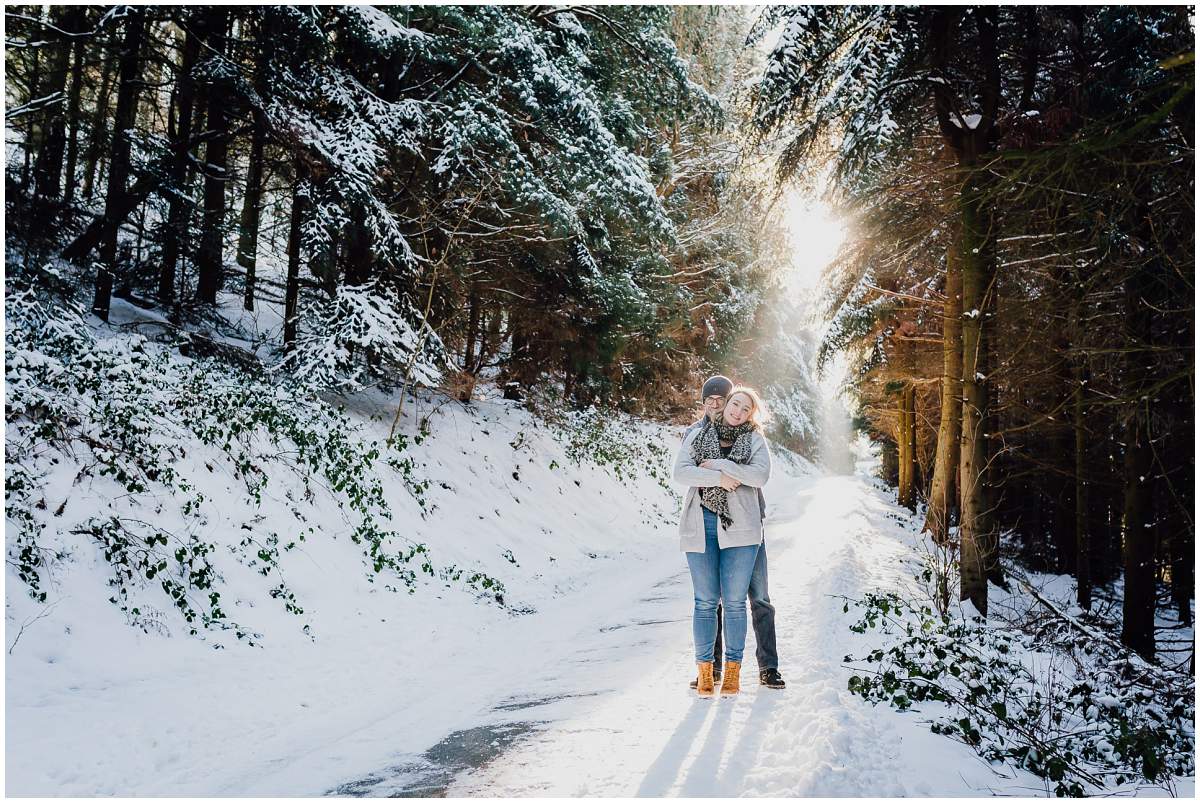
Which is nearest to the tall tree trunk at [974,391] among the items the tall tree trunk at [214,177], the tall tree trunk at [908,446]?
the tall tree trunk at [214,177]

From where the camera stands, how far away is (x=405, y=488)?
33.7 ft

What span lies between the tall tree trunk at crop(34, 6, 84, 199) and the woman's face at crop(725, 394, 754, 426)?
8.61 metres

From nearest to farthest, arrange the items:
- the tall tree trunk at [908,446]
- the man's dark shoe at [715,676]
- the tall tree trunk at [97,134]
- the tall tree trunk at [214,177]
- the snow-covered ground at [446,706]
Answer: the snow-covered ground at [446,706] < the man's dark shoe at [715,676] < the tall tree trunk at [97,134] < the tall tree trunk at [214,177] < the tall tree trunk at [908,446]

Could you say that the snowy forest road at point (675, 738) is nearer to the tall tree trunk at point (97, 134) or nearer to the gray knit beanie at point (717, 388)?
the gray knit beanie at point (717, 388)

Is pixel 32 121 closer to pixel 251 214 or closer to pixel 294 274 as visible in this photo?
pixel 294 274

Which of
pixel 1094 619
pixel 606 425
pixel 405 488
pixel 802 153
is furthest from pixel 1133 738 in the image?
pixel 606 425

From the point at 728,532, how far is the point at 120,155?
1096 centimetres

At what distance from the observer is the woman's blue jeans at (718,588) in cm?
447

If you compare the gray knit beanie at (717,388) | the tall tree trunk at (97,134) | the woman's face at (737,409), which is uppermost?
the tall tree trunk at (97,134)

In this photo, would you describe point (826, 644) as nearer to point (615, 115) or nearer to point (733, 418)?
point (733, 418)

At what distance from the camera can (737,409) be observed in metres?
4.67

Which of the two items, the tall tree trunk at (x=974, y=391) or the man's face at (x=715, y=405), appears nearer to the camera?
the man's face at (x=715, y=405)

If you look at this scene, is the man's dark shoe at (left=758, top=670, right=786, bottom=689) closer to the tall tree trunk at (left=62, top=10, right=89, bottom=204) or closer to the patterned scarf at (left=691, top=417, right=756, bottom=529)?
the patterned scarf at (left=691, top=417, right=756, bottom=529)

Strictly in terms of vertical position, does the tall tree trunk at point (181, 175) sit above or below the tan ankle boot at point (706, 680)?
above
